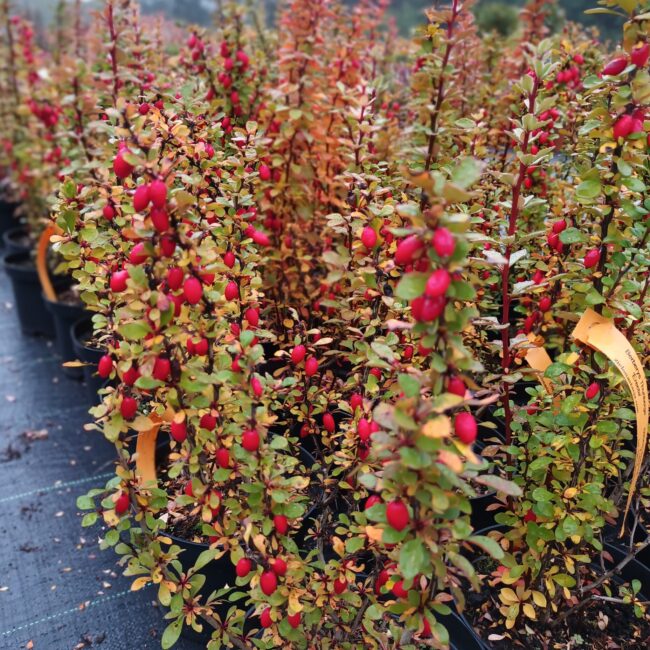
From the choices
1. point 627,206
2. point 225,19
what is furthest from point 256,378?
point 225,19

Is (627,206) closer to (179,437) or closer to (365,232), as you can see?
(365,232)

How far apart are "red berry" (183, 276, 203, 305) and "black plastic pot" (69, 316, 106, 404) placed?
1419 mm

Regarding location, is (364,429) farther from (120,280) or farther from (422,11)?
(422,11)

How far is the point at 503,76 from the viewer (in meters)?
3.03

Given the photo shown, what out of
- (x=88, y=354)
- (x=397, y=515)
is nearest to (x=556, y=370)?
(x=397, y=515)

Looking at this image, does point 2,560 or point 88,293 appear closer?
point 88,293

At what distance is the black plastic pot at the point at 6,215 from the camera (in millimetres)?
4809

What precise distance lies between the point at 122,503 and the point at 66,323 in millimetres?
1951

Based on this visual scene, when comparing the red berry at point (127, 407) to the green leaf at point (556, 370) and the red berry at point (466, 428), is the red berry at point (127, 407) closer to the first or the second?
the red berry at point (466, 428)

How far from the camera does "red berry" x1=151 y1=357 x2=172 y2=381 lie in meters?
1.14

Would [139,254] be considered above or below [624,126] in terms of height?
below

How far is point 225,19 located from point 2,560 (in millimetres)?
2253

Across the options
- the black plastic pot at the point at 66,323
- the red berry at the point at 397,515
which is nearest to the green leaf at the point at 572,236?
the red berry at the point at 397,515

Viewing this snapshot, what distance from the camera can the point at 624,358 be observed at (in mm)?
1254
